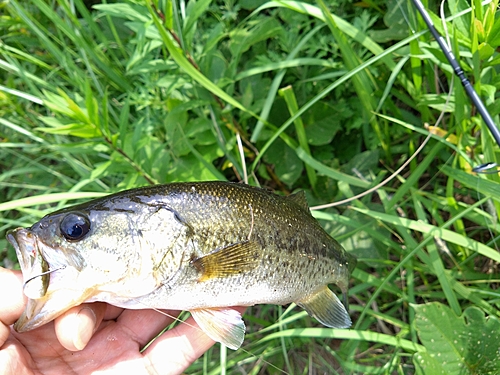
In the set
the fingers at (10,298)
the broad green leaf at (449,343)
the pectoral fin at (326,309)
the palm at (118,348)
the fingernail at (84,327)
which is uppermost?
the fingers at (10,298)

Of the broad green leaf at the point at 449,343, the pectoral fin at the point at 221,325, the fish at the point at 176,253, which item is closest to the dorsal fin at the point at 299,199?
the fish at the point at 176,253

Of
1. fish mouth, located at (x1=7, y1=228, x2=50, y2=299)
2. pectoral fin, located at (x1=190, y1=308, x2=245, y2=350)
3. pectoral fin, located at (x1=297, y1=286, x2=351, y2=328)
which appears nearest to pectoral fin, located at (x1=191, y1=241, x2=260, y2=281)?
pectoral fin, located at (x1=190, y1=308, x2=245, y2=350)

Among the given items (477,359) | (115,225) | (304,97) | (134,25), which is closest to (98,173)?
(115,225)

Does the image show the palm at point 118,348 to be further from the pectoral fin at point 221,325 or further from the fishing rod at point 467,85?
the fishing rod at point 467,85

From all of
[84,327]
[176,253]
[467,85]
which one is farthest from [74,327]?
[467,85]

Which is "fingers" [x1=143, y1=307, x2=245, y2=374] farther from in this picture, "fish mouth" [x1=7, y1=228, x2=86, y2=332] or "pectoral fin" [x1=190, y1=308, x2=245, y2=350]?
"fish mouth" [x1=7, y1=228, x2=86, y2=332]

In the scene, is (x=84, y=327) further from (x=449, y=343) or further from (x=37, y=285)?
(x=449, y=343)
